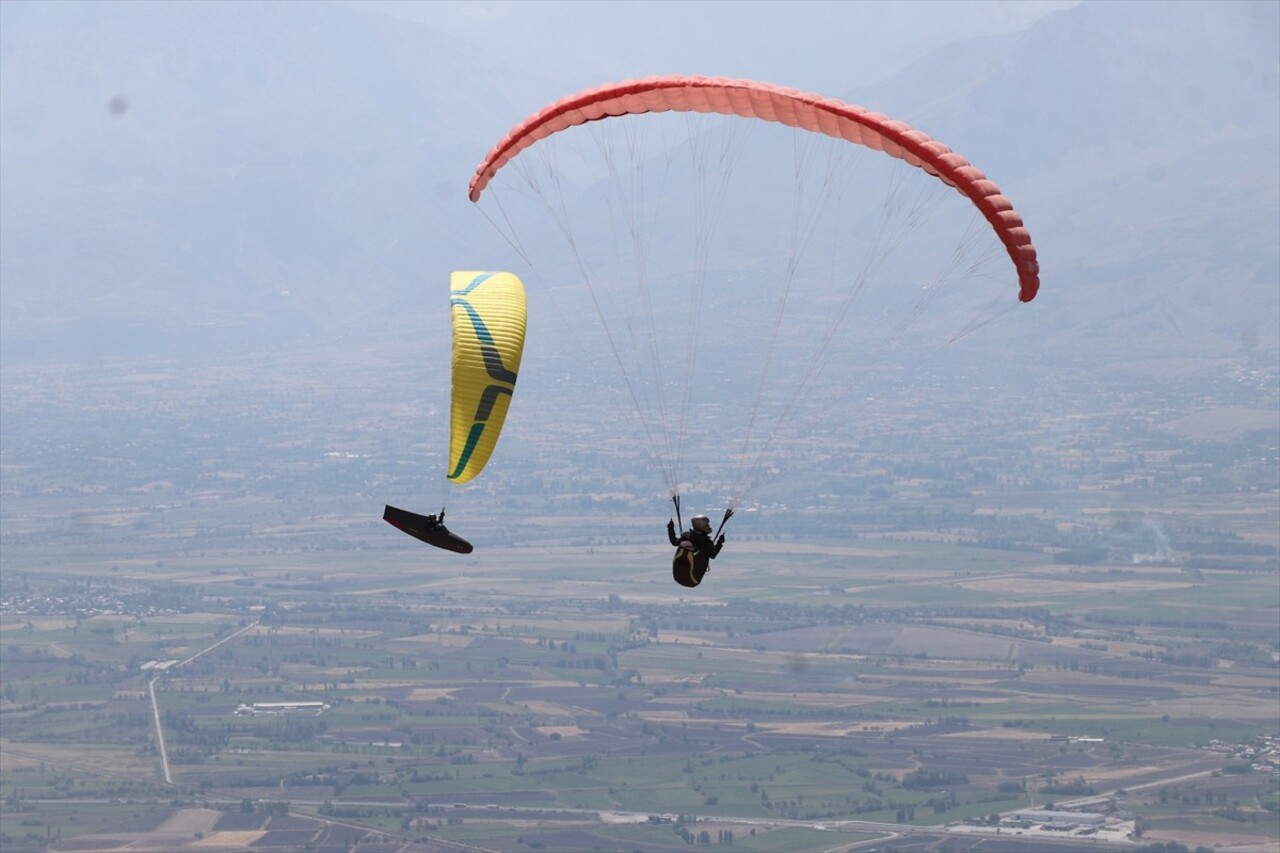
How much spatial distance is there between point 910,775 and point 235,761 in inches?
1224

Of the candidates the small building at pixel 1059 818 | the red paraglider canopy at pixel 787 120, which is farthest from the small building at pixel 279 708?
the red paraglider canopy at pixel 787 120

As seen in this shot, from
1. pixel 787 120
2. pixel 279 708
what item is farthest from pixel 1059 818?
pixel 787 120

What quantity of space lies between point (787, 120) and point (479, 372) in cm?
524

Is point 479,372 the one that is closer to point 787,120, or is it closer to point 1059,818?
point 787,120

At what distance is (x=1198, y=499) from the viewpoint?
182m

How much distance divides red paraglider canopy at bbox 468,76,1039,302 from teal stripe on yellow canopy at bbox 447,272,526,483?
62.4 inches

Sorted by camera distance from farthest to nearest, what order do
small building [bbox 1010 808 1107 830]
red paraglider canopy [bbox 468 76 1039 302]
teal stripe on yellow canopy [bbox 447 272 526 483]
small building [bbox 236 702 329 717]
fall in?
small building [bbox 236 702 329 717]
small building [bbox 1010 808 1107 830]
red paraglider canopy [bbox 468 76 1039 302]
teal stripe on yellow canopy [bbox 447 272 526 483]

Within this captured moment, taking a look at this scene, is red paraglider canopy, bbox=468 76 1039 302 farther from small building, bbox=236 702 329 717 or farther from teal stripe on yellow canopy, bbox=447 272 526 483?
small building, bbox=236 702 329 717

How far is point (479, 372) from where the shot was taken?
971 inches

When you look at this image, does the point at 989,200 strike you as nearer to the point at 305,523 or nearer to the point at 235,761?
the point at 235,761

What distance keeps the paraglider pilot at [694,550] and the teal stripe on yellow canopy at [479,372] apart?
257 centimetres

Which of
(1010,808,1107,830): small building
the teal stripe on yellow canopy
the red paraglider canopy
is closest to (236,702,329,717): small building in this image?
(1010,808,1107,830): small building

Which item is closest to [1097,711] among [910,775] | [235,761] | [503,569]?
[910,775]

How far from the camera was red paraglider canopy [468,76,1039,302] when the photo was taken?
81.3 ft
